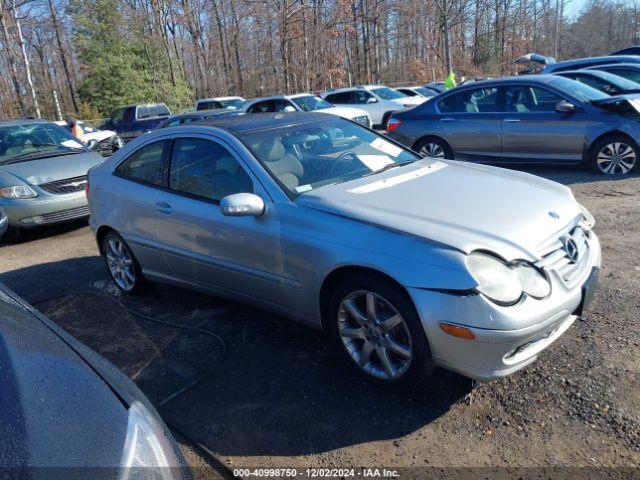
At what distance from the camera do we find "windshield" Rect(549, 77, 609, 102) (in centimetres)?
823

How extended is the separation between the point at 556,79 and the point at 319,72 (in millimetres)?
28829

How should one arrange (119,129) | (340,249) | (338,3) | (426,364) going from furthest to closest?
(338,3), (119,129), (340,249), (426,364)

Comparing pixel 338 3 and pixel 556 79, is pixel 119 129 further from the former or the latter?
pixel 338 3

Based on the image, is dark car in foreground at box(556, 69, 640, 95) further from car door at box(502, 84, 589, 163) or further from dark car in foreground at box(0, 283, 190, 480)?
dark car in foreground at box(0, 283, 190, 480)

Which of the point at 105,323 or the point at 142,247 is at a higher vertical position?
the point at 142,247

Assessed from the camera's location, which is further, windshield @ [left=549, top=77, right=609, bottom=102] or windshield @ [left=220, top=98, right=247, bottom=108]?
windshield @ [left=220, top=98, right=247, bottom=108]

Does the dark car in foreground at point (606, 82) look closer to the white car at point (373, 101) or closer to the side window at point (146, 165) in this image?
the white car at point (373, 101)

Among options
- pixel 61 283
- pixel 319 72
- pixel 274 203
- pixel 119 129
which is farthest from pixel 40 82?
pixel 274 203

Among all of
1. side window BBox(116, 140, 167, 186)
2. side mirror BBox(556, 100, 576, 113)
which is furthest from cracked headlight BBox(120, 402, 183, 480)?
side mirror BBox(556, 100, 576, 113)

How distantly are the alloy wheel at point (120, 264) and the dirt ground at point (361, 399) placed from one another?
0.44 meters

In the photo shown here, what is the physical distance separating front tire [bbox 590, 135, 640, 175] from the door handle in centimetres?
659

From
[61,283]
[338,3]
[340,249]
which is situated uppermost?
[338,3]

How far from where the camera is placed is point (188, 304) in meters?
4.80

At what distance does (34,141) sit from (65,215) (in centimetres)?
186
